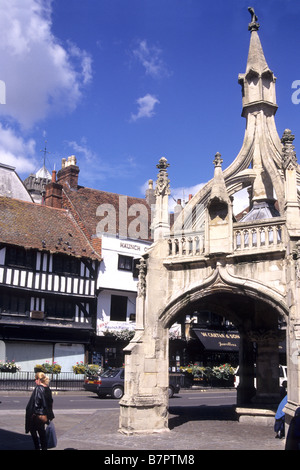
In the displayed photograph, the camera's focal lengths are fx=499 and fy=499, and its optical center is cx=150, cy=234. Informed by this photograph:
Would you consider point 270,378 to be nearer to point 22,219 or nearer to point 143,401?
point 143,401

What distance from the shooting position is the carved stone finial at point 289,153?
1085 cm

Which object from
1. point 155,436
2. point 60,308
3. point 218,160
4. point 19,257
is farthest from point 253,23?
point 60,308

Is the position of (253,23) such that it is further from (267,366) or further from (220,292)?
(267,366)

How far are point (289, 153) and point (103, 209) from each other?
25.0 m

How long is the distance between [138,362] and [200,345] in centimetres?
2313

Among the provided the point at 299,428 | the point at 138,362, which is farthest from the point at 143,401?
the point at 299,428

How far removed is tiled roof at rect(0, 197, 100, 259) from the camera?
28.2m

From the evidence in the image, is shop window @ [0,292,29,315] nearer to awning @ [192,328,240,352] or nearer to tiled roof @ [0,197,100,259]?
tiled roof @ [0,197,100,259]

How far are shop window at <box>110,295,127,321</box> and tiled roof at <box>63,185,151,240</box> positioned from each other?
425cm

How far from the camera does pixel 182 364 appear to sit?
33312 mm

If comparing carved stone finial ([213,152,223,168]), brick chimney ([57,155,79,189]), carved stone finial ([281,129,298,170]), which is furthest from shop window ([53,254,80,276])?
carved stone finial ([281,129,298,170])

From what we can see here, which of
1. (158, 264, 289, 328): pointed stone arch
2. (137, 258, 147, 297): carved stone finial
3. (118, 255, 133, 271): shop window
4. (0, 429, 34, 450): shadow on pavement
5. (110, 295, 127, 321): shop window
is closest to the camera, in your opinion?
(0, 429, 34, 450): shadow on pavement

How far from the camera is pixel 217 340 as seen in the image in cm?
3381

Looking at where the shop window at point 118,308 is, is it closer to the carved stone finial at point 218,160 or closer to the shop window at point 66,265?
the shop window at point 66,265
